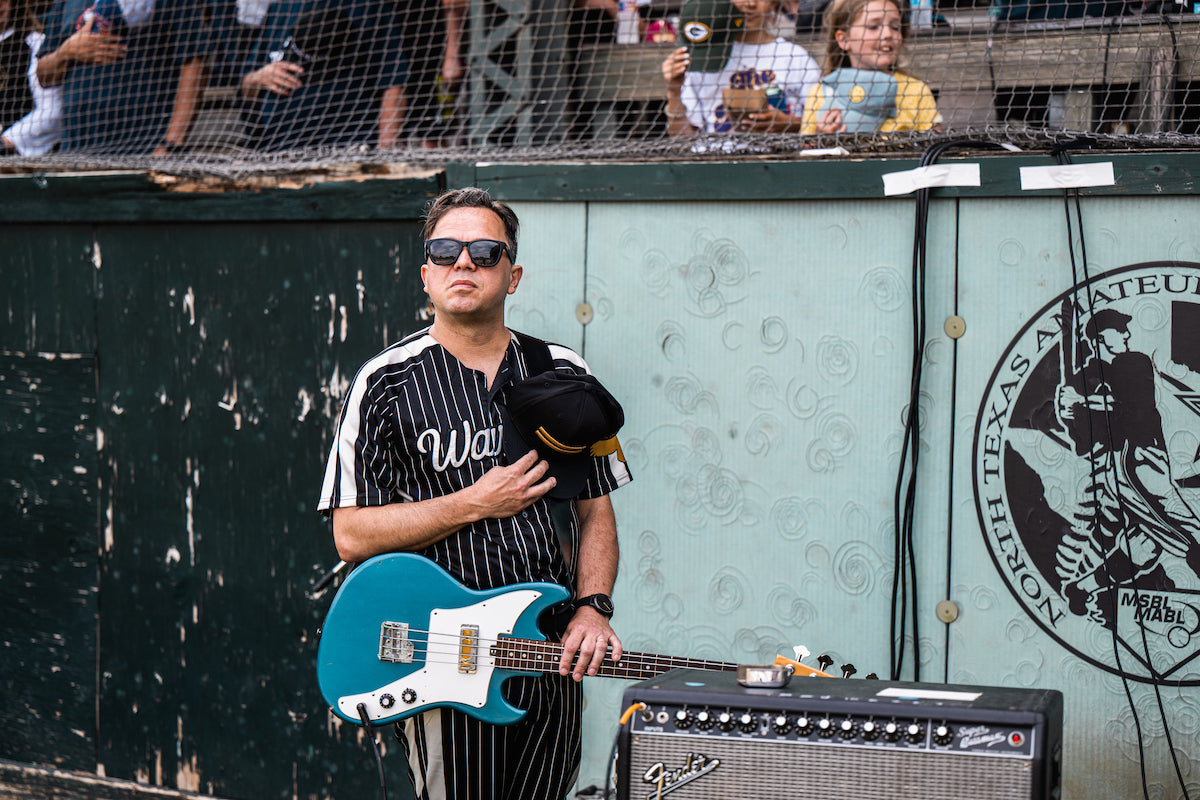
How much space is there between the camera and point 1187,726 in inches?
138

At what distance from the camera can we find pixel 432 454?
10.2ft

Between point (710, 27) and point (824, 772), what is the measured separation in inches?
125

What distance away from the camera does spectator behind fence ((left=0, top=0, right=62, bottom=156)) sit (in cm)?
584

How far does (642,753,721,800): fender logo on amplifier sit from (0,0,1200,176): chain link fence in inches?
91.7

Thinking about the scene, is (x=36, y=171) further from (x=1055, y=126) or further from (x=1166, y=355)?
(x=1166, y=355)

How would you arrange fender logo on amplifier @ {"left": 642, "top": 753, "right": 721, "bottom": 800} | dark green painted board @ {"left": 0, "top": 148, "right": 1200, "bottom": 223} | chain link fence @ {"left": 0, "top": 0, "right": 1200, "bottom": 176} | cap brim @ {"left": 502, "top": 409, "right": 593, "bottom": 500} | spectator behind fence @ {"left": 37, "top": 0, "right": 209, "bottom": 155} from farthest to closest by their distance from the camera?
spectator behind fence @ {"left": 37, "top": 0, "right": 209, "bottom": 155}
chain link fence @ {"left": 0, "top": 0, "right": 1200, "bottom": 176}
dark green painted board @ {"left": 0, "top": 148, "right": 1200, "bottom": 223}
cap brim @ {"left": 502, "top": 409, "right": 593, "bottom": 500}
fender logo on amplifier @ {"left": 642, "top": 753, "right": 721, "bottom": 800}

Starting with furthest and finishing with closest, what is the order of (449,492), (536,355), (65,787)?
(65,787)
(536,355)
(449,492)

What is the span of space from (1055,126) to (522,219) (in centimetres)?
201

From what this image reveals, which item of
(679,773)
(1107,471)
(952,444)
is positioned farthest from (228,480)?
(1107,471)

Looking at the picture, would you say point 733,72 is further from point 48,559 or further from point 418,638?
point 48,559

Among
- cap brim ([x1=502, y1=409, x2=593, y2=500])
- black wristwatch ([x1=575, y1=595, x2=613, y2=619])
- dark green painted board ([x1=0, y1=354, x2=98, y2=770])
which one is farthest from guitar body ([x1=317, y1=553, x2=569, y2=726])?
dark green painted board ([x1=0, y1=354, x2=98, y2=770])

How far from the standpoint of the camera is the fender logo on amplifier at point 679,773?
243 centimetres

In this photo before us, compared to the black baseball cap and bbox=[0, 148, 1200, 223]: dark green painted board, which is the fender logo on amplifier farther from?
bbox=[0, 148, 1200, 223]: dark green painted board

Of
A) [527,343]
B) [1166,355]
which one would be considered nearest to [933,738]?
[527,343]
